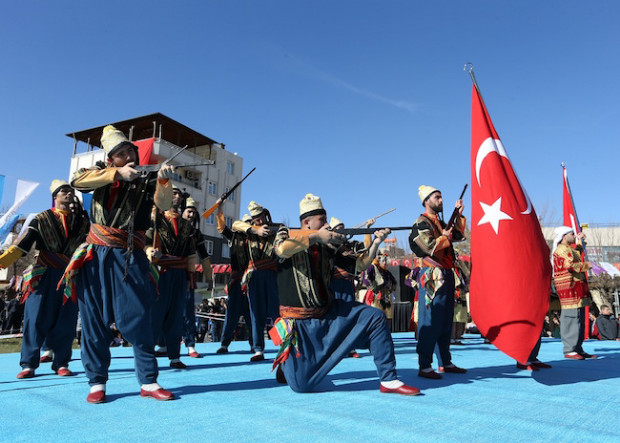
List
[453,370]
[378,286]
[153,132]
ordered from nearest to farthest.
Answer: [453,370], [378,286], [153,132]

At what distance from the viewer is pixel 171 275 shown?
5.14 meters

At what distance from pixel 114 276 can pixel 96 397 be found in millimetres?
784

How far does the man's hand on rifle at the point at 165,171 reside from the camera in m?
3.22

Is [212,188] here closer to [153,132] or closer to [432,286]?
[153,132]

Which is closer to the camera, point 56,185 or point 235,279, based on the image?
point 56,185

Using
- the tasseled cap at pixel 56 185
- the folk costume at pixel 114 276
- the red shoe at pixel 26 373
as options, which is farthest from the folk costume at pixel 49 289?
the folk costume at pixel 114 276

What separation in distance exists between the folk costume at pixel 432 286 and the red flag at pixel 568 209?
3881 millimetres

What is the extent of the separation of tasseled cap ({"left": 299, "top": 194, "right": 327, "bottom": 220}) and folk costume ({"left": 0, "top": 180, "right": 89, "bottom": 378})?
2332 mm

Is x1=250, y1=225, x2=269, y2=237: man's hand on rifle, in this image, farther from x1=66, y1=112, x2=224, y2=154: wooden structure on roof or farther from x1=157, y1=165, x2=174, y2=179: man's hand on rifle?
x1=66, y1=112, x2=224, y2=154: wooden structure on roof

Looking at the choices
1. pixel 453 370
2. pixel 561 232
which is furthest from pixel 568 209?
pixel 453 370

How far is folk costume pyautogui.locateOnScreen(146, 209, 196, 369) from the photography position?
Result: 4914 millimetres

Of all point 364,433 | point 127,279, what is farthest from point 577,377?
point 127,279

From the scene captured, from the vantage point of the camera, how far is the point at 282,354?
3.41m

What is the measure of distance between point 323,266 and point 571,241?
4470 mm
